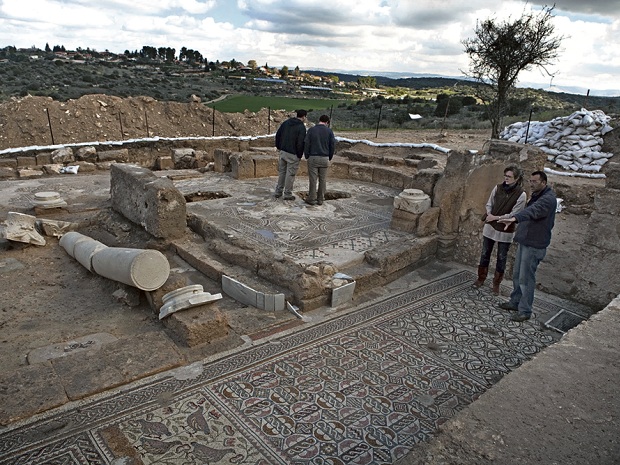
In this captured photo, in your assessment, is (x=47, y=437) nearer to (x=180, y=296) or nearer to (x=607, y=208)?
(x=180, y=296)

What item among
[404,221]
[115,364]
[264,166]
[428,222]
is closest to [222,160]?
[264,166]

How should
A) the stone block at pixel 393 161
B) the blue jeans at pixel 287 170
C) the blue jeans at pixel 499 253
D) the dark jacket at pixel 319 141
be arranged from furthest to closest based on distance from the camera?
the stone block at pixel 393 161 → the blue jeans at pixel 287 170 → the dark jacket at pixel 319 141 → the blue jeans at pixel 499 253

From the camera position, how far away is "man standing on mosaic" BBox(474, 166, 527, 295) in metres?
5.00

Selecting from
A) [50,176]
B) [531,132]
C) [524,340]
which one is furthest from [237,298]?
[531,132]

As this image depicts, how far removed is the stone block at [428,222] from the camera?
6.37 meters

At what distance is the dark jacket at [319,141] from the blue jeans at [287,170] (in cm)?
43

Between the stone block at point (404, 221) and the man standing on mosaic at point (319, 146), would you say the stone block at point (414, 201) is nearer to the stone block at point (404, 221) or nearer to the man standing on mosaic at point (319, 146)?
the stone block at point (404, 221)

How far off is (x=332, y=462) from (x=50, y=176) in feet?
31.8

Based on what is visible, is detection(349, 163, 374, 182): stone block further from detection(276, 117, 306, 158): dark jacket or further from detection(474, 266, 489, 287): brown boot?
detection(474, 266, 489, 287): brown boot

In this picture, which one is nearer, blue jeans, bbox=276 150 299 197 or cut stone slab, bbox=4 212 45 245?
cut stone slab, bbox=4 212 45 245

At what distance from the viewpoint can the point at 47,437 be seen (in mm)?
2857

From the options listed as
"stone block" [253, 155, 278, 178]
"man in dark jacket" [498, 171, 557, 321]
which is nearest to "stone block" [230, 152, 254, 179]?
"stone block" [253, 155, 278, 178]

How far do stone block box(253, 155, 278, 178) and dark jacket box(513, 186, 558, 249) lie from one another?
20.6 feet

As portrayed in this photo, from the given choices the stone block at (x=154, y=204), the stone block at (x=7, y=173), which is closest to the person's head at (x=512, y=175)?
the stone block at (x=154, y=204)
